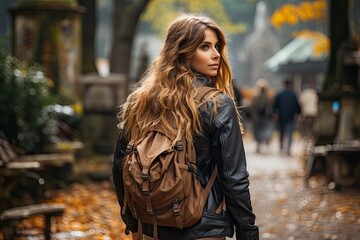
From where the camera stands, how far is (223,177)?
4.28 metres

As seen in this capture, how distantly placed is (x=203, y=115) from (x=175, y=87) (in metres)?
0.19

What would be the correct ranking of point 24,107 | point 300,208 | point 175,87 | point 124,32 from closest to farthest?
point 175,87
point 300,208
point 24,107
point 124,32

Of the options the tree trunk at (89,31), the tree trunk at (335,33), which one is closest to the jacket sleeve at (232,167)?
the tree trunk at (335,33)

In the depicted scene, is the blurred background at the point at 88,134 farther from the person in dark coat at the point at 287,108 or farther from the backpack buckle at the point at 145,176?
the backpack buckle at the point at 145,176

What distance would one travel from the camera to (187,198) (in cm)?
420

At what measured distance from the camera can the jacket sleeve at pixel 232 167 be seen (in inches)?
168

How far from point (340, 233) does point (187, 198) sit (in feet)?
17.8

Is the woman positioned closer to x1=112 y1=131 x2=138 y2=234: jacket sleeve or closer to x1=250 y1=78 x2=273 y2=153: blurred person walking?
x1=112 y1=131 x2=138 y2=234: jacket sleeve

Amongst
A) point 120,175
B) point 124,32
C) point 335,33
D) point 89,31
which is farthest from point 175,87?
point 124,32

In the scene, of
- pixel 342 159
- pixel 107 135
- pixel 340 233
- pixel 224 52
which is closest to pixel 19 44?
pixel 107 135

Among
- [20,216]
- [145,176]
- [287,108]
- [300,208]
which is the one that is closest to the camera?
[145,176]

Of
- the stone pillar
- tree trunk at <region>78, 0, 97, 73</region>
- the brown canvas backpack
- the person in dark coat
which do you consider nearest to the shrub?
the stone pillar

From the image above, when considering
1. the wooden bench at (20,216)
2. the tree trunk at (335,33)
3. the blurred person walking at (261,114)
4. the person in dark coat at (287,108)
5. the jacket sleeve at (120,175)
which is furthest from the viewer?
the blurred person walking at (261,114)

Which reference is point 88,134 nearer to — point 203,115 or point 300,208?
point 300,208
